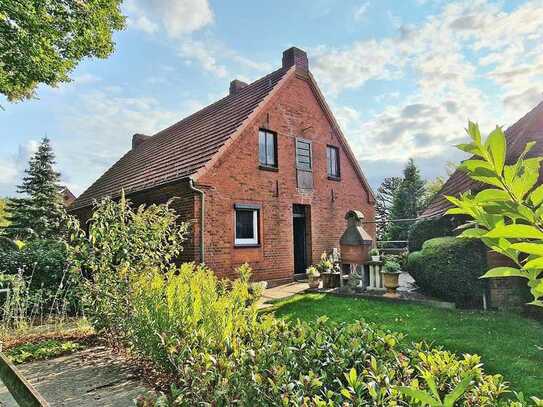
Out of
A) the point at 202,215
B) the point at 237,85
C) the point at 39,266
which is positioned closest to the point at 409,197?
the point at 237,85

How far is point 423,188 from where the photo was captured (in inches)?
1165

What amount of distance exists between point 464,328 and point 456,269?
6.14 feet

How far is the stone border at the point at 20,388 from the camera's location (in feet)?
7.37

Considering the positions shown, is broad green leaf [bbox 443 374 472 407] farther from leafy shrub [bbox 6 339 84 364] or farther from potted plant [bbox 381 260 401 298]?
potted plant [bbox 381 260 401 298]

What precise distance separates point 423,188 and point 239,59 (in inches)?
992

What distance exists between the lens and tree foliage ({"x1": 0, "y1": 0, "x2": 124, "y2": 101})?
368 inches

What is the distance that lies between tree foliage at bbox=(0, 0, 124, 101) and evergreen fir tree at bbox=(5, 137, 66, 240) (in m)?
14.5

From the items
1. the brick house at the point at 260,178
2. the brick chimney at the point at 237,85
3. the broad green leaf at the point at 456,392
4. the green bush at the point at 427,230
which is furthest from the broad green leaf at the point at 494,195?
the brick chimney at the point at 237,85

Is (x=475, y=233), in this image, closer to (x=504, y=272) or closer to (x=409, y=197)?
(x=504, y=272)

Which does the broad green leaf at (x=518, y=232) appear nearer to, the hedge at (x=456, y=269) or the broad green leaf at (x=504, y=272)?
the broad green leaf at (x=504, y=272)

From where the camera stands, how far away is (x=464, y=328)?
6188 mm

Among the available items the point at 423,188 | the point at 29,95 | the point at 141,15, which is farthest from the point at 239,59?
the point at 423,188

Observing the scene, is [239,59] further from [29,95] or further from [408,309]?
[29,95]

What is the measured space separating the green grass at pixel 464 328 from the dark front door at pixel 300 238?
15.1 ft
